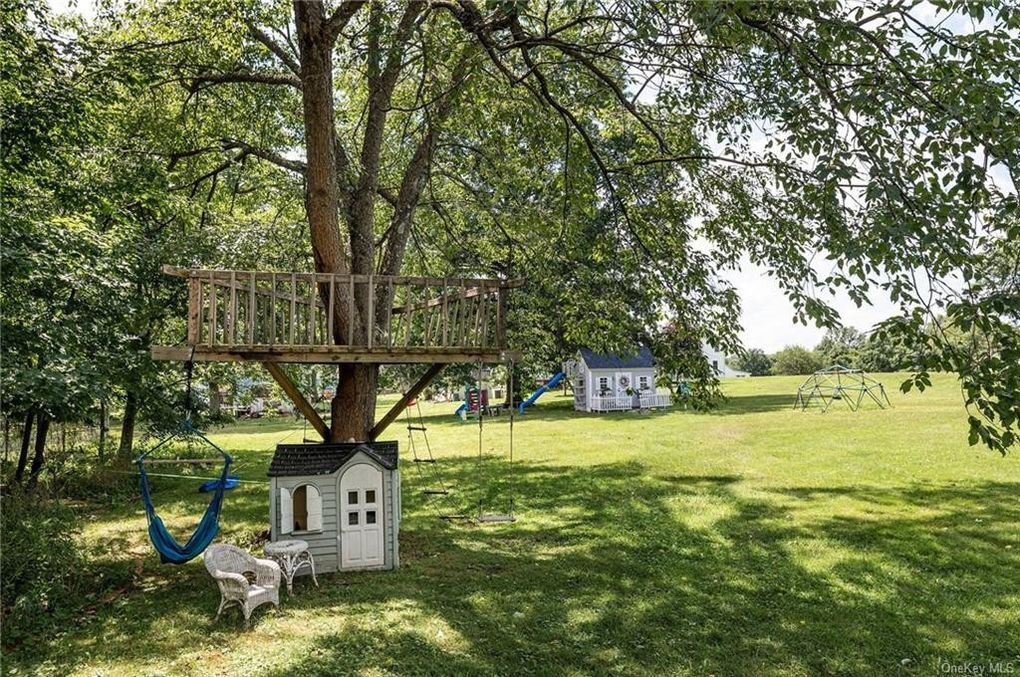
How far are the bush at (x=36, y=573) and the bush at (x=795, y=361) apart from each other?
5337 cm

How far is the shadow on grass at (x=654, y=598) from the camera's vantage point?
5.49m

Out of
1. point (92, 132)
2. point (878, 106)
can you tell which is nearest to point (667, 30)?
point (878, 106)

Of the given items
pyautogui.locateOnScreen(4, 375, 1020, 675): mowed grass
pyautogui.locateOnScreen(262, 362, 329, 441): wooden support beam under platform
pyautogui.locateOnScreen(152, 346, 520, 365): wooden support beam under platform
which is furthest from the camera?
pyautogui.locateOnScreen(262, 362, 329, 441): wooden support beam under platform

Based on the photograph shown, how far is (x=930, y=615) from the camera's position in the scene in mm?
6277

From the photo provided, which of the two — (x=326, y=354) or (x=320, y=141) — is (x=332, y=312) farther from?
(x=320, y=141)

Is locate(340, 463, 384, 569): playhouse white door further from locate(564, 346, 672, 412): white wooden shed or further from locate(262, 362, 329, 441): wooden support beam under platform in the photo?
locate(564, 346, 672, 412): white wooden shed

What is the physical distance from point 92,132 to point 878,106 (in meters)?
9.38

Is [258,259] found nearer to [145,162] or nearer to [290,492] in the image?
[145,162]

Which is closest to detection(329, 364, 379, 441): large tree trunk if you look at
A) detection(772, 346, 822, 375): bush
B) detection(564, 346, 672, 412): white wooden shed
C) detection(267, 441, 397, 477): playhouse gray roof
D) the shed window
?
detection(267, 441, 397, 477): playhouse gray roof

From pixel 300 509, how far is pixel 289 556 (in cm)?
82

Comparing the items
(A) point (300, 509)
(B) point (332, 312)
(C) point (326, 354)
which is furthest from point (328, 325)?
(A) point (300, 509)

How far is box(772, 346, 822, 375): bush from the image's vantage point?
53.3 metres

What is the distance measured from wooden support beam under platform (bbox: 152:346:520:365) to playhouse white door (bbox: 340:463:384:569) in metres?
1.43

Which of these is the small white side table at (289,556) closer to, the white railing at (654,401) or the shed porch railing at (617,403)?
the shed porch railing at (617,403)
